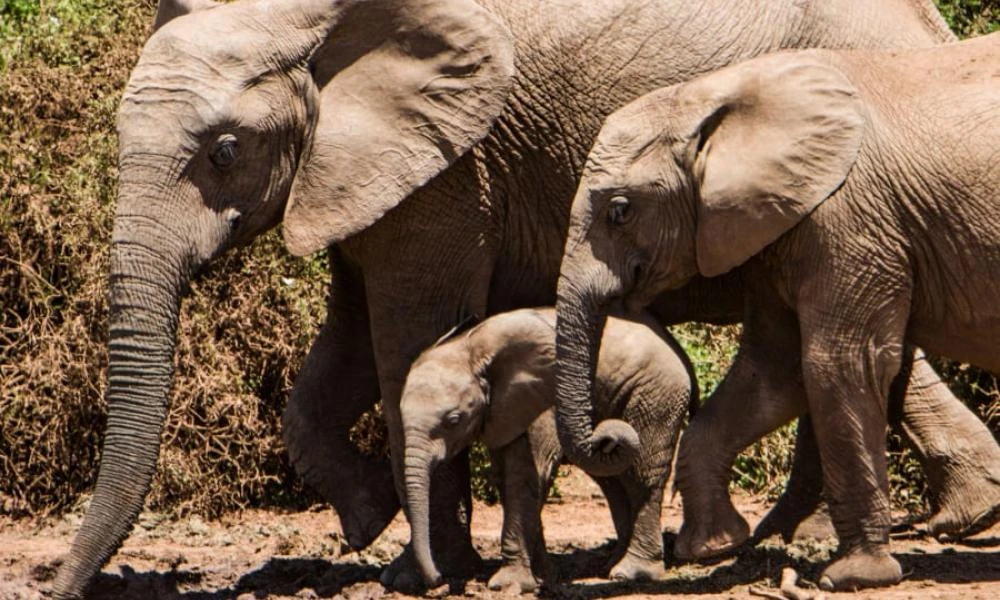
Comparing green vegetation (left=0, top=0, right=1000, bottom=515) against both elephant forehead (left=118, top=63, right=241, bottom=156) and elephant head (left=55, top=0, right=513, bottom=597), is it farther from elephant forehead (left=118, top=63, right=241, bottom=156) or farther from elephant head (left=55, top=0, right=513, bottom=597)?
elephant forehead (left=118, top=63, right=241, bottom=156)

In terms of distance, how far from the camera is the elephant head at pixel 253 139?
27.7 ft

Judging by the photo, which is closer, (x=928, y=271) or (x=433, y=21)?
(x=928, y=271)

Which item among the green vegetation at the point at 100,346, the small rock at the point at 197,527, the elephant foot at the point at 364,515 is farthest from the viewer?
the green vegetation at the point at 100,346

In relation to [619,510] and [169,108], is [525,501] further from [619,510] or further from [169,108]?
[169,108]

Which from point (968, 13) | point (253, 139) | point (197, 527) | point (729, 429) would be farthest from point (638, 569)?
point (968, 13)

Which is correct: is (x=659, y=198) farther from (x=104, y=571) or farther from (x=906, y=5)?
(x=104, y=571)

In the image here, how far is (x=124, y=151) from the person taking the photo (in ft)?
28.0

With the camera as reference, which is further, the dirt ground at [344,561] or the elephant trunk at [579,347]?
the dirt ground at [344,561]

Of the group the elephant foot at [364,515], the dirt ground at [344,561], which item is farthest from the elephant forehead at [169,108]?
the elephant foot at [364,515]

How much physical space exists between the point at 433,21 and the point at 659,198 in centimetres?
127

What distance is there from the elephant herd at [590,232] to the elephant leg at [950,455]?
1 cm

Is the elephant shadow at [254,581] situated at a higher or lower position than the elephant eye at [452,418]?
lower

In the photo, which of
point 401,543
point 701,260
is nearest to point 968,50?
point 701,260

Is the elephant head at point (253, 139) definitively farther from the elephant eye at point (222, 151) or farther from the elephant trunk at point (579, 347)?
the elephant trunk at point (579, 347)
